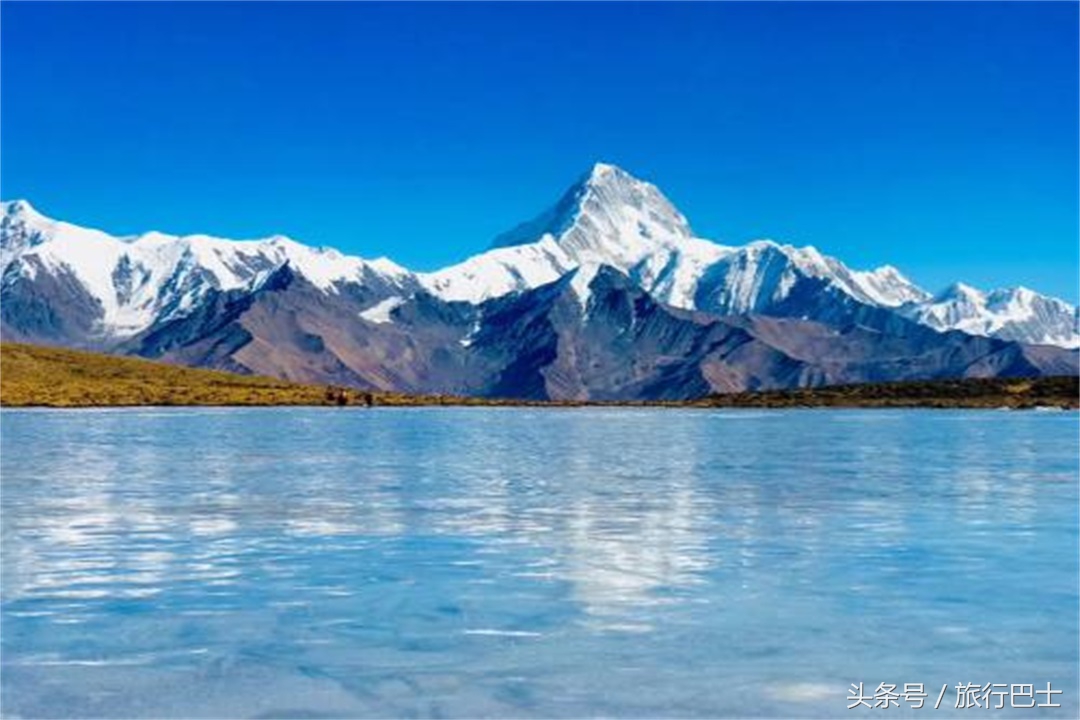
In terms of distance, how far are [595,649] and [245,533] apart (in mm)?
20088

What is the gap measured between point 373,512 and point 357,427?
98740 mm

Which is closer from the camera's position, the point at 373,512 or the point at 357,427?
the point at 373,512

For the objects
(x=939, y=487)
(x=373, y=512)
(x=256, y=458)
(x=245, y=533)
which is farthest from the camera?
(x=256, y=458)

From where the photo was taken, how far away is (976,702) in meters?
21.0

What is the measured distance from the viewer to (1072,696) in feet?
70.3

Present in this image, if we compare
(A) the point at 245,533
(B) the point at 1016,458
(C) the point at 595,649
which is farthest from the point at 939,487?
(C) the point at 595,649

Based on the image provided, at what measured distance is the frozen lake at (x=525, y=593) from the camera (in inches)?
856

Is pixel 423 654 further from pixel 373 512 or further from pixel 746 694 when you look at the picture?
pixel 373 512

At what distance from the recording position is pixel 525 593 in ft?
100

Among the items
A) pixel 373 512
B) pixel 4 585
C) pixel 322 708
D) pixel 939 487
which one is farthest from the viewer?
pixel 939 487

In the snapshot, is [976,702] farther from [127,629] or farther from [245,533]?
[245,533]

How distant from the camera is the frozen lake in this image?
2173cm

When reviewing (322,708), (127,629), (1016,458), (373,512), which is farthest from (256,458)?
(322,708)

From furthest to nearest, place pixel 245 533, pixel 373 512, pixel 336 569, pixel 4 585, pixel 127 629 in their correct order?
1. pixel 373 512
2. pixel 245 533
3. pixel 336 569
4. pixel 4 585
5. pixel 127 629
